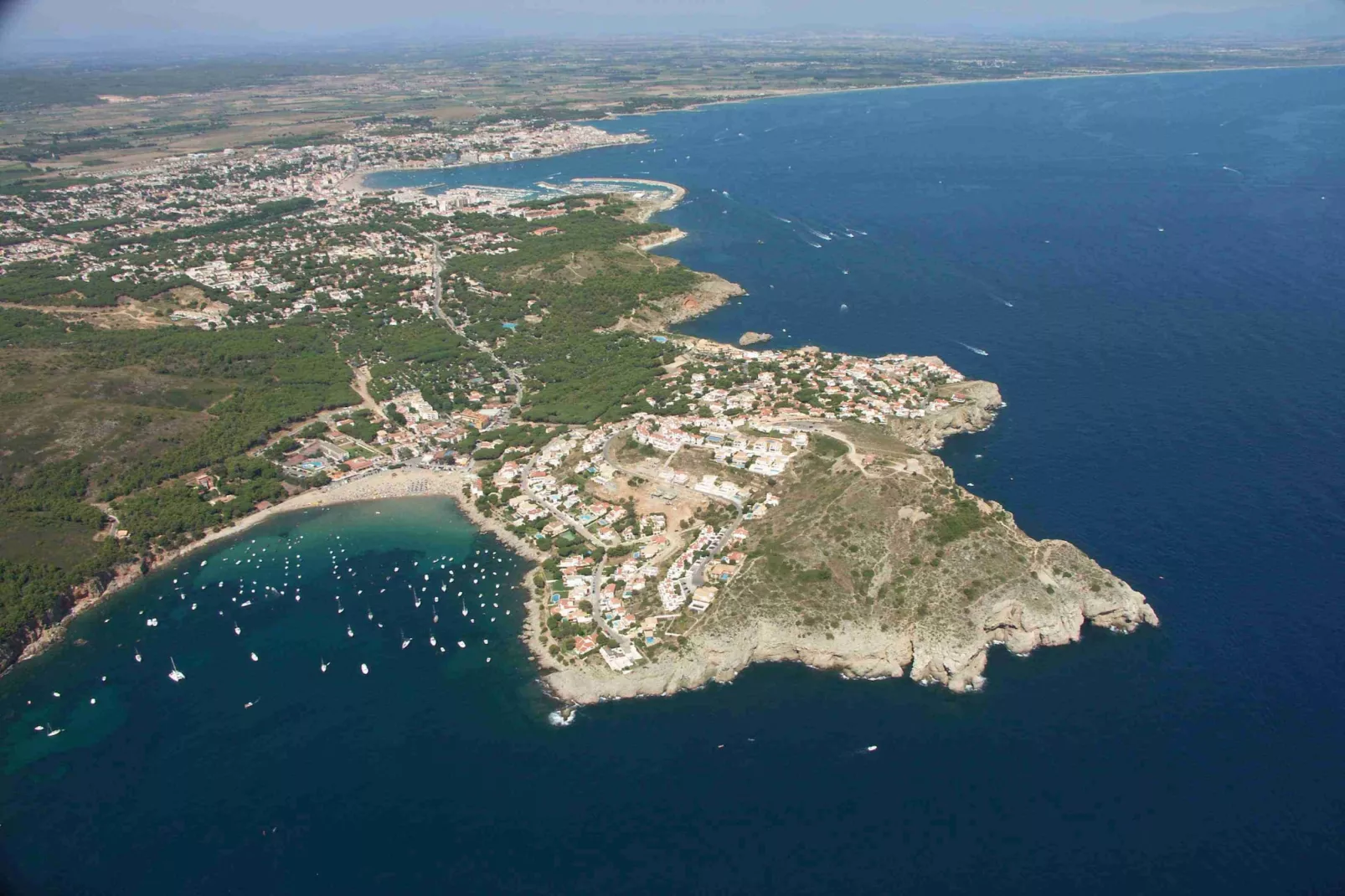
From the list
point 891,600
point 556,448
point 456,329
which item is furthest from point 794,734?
point 456,329

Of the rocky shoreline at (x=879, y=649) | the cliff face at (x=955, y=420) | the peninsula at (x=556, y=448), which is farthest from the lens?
the cliff face at (x=955, y=420)

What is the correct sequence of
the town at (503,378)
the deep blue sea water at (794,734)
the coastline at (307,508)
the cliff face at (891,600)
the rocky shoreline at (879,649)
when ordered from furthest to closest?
the town at (503,378) < the coastline at (307,508) < the cliff face at (891,600) < the rocky shoreline at (879,649) < the deep blue sea water at (794,734)

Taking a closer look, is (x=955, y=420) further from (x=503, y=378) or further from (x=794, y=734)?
(x=503, y=378)

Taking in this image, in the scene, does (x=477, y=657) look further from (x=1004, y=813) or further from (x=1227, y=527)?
(x=1227, y=527)

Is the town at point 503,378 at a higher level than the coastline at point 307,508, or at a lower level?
higher

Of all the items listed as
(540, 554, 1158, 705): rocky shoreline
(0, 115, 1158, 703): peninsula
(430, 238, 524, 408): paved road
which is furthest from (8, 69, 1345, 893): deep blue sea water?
(430, 238, 524, 408): paved road

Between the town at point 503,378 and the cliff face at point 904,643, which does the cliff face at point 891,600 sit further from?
the town at point 503,378

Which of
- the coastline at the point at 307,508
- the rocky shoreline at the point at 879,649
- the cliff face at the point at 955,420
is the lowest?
the coastline at the point at 307,508

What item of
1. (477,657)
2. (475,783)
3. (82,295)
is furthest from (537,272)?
(475,783)

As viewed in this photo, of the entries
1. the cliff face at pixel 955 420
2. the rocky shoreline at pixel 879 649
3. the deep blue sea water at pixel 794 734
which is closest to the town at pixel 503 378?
the cliff face at pixel 955 420
